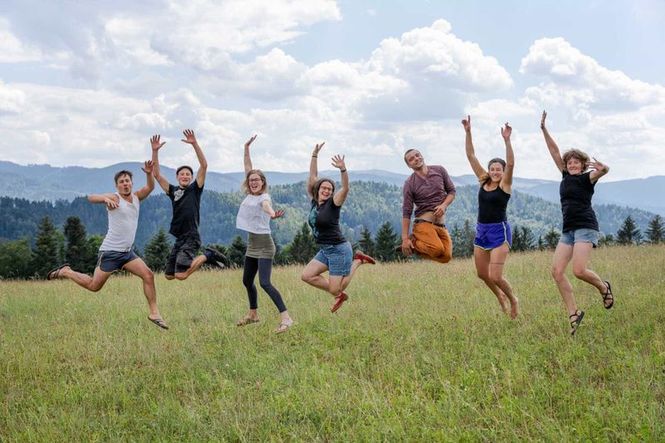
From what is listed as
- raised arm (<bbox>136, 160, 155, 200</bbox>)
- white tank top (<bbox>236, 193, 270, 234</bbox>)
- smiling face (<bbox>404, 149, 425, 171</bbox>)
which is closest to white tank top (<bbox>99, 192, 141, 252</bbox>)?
raised arm (<bbox>136, 160, 155, 200</bbox>)

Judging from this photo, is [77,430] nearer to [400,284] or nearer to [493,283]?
[493,283]

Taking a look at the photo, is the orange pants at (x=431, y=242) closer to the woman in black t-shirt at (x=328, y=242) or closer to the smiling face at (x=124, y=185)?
the woman in black t-shirt at (x=328, y=242)

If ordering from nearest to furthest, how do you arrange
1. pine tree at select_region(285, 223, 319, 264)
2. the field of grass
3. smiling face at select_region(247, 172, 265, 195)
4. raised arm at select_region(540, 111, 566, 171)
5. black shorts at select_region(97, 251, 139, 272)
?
the field of grass
raised arm at select_region(540, 111, 566, 171)
black shorts at select_region(97, 251, 139, 272)
smiling face at select_region(247, 172, 265, 195)
pine tree at select_region(285, 223, 319, 264)

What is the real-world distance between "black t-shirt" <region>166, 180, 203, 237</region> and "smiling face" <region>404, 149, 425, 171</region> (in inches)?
138

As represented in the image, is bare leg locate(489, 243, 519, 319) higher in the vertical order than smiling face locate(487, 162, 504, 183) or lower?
lower

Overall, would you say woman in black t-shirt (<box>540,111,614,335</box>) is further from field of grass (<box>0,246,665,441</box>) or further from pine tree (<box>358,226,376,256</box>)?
pine tree (<box>358,226,376,256</box>)

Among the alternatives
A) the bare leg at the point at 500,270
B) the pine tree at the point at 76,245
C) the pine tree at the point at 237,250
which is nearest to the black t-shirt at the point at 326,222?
the bare leg at the point at 500,270

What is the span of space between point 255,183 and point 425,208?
2.86 m

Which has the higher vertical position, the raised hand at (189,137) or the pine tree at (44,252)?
the raised hand at (189,137)

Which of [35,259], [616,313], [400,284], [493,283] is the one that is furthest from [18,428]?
[35,259]

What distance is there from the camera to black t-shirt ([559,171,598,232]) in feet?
26.7

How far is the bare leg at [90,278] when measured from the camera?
30.7 ft

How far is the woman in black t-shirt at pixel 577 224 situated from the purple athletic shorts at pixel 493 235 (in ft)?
3.09

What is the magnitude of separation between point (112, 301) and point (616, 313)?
11291 millimetres
